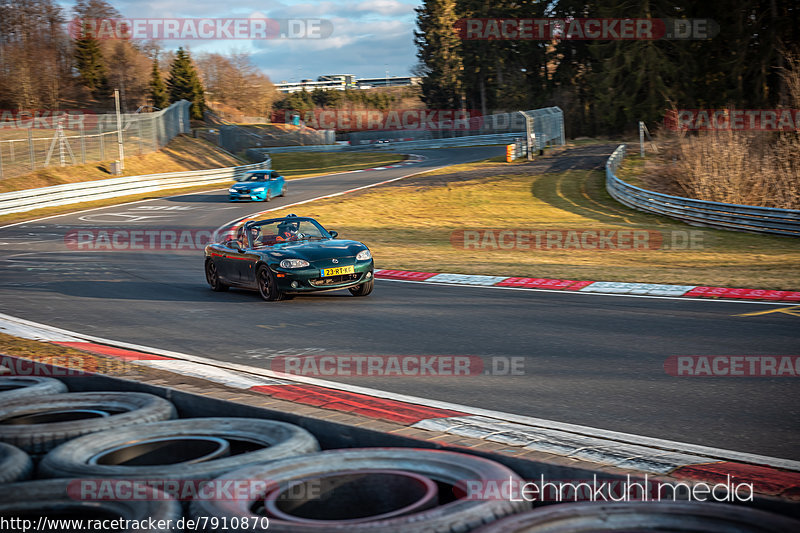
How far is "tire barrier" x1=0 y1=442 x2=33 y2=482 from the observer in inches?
164

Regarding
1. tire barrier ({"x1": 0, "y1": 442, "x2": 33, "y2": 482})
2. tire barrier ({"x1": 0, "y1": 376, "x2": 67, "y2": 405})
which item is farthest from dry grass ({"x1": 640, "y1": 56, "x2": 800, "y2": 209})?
tire barrier ({"x1": 0, "y1": 442, "x2": 33, "y2": 482})

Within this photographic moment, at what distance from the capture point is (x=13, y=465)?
4.27 meters

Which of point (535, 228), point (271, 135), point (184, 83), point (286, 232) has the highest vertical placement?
point (184, 83)

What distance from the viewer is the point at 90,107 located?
80125mm

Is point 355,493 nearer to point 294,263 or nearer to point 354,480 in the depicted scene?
point 354,480

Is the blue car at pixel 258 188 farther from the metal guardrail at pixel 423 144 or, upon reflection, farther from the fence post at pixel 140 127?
the metal guardrail at pixel 423 144

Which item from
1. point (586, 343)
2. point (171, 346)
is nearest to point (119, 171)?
point (171, 346)

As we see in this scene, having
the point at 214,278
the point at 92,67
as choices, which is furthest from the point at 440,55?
the point at 214,278

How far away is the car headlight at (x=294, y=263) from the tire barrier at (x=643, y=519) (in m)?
9.88

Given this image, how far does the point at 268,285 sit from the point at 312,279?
1.03m

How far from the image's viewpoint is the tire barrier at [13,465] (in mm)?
4164

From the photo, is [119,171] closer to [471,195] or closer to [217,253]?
[471,195]

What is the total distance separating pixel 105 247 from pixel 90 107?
6393 cm

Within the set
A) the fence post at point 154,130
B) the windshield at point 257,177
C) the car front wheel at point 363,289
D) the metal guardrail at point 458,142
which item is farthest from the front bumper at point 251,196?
the metal guardrail at point 458,142
